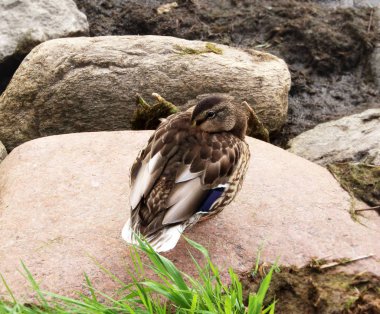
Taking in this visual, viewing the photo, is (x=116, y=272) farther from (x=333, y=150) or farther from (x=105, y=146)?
(x=333, y=150)

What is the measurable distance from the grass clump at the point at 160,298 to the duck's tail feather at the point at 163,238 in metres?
0.06

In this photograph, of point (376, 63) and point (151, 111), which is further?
point (376, 63)

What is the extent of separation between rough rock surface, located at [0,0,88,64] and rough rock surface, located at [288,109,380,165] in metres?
2.39

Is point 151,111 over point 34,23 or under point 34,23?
under

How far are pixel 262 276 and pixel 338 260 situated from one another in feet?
1.52

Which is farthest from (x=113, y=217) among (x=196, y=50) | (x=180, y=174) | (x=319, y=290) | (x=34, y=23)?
(x=34, y=23)

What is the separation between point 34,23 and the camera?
6.64 meters

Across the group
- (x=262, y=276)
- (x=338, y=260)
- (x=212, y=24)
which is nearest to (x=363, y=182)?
(x=338, y=260)

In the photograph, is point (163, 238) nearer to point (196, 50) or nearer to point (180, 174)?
point (180, 174)

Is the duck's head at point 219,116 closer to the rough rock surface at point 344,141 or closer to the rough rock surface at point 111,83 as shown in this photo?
the rough rock surface at point 344,141

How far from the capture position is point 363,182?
4762 millimetres

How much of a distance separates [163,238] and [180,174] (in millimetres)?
358

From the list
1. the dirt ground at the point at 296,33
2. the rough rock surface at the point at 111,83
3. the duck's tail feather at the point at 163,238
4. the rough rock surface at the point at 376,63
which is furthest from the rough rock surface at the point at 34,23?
the duck's tail feather at the point at 163,238

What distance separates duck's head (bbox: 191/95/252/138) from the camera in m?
3.86
